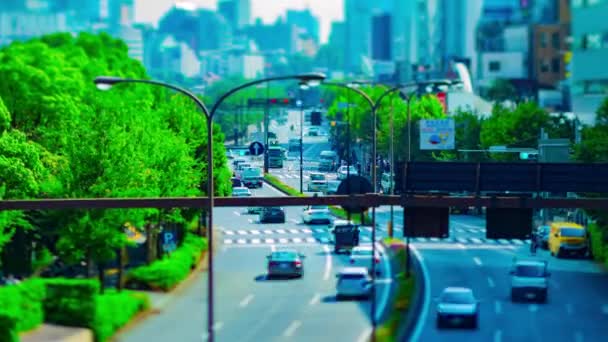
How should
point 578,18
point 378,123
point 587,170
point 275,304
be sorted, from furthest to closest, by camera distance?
point 578,18 < point 378,123 < point 275,304 < point 587,170

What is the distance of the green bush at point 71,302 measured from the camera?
56000 mm

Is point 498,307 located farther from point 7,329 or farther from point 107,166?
point 7,329

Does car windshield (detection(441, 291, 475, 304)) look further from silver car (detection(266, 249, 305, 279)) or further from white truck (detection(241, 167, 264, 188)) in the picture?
silver car (detection(266, 249, 305, 279))

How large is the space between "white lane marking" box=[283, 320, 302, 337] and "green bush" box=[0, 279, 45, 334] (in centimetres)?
997

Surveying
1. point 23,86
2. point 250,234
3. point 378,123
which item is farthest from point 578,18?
point 250,234

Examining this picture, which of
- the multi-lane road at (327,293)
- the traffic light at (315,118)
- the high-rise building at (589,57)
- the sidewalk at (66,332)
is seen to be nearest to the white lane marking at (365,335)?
the multi-lane road at (327,293)

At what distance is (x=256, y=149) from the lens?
67938 mm

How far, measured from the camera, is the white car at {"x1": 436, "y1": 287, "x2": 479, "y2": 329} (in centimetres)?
6206

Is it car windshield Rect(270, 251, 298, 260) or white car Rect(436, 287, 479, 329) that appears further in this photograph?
car windshield Rect(270, 251, 298, 260)

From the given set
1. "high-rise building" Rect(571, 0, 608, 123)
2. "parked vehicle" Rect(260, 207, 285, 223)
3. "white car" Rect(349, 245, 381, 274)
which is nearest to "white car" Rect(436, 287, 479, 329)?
"white car" Rect(349, 245, 381, 274)

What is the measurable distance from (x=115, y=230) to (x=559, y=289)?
22740mm

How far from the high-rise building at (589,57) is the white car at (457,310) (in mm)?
81511

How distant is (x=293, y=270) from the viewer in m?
75.0

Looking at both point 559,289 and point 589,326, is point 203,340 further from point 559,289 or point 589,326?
point 559,289
